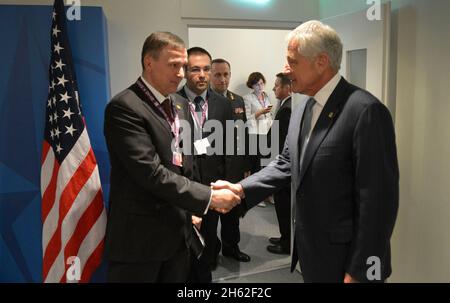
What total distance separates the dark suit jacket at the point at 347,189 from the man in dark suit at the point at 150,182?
0.56 meters

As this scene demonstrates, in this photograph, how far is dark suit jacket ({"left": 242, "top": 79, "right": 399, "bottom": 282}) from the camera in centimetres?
144

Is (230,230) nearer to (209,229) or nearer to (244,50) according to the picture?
(209,229)

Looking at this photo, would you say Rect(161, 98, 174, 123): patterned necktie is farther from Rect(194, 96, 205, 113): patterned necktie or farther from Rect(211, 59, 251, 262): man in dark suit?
Rect(211, 59, 251, 262): man in dark suit

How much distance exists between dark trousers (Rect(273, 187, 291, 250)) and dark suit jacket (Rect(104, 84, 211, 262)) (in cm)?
205

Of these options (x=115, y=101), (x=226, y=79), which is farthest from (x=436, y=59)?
(x=226, y=79)

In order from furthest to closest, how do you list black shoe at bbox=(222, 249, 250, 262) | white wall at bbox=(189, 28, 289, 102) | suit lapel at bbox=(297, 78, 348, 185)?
white wall at bbox=(189, 28, 289, 102)
black shoe at bbox=(222, 249, 250, 262)
suit lapel at bbox=(297, 78, 348, 185)

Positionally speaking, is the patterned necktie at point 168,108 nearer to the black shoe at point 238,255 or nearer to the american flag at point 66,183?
the american flag at point 66,183

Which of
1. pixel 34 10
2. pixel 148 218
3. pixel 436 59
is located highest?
pixel 34 10

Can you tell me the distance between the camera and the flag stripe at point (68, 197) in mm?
2302

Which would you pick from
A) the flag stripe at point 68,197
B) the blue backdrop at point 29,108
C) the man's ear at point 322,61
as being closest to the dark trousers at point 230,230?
the blue backdrop at point 29,108

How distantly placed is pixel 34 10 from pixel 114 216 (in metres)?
1.44

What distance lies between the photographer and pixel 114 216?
6.31 feet

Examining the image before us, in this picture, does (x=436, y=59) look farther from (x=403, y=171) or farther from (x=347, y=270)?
(x=347, y=270)

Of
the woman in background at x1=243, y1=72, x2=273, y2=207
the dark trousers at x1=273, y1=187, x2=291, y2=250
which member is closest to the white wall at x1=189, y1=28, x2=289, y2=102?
the woman in background at x1=243, y1=72, x2=273, y2=207
